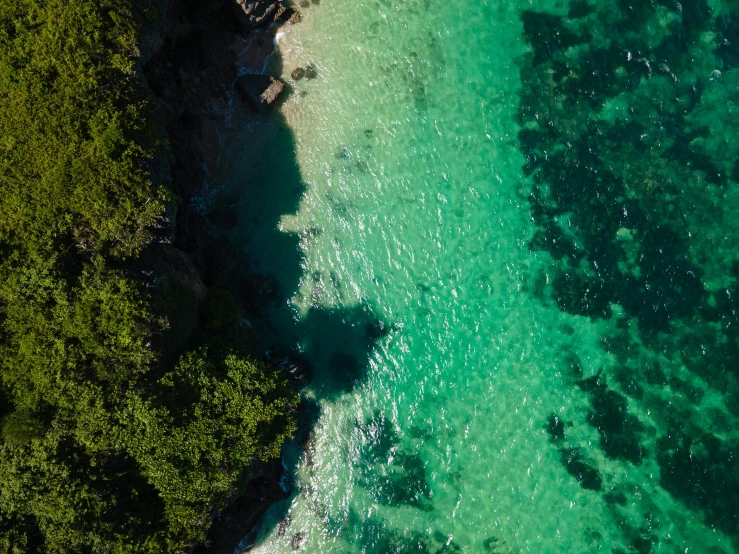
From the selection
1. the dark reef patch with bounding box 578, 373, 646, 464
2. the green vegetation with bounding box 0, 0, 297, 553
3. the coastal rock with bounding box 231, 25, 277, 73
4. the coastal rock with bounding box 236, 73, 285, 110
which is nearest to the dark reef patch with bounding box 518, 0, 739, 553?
the dark reef patch with bounding box 578, 373, 646, 464

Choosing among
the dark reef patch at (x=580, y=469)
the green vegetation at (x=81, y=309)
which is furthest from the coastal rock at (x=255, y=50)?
the dark reef patch at (x=580, y=469)

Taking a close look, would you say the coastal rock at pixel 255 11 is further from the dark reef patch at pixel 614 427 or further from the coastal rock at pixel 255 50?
the dark reef patch at pixel 614 427

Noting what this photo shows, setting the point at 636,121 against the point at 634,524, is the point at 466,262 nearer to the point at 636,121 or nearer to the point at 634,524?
the point at 636,121

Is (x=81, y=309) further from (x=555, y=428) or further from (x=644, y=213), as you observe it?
(x=644, y=213)

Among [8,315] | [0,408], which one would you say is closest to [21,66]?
[8,315]

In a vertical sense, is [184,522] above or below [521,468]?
above

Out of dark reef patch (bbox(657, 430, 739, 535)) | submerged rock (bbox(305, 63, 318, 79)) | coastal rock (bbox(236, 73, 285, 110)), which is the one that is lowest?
dark reef patch (bbox(657, 430, 739, 535))

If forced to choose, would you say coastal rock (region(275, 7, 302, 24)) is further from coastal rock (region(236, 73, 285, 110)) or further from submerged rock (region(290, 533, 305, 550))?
submerged rock (region(290, 533, 305, 550))
